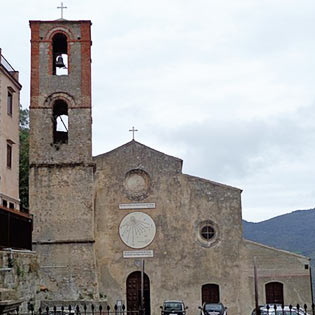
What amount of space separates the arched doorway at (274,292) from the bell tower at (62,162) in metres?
8.96

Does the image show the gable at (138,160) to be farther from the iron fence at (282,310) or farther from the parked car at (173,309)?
the iron fence at (282,310)

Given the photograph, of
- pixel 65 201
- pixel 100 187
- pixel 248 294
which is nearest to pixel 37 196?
pixel 65 201

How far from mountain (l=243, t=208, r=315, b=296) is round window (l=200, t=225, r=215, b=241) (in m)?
63.6

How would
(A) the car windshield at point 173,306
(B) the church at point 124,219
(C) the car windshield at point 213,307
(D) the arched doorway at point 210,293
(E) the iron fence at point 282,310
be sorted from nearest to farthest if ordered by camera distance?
(E) the iron fence at point 282,310
(A) the car windshield at point 173,306
(C) the car windshield at point 213,307
(B) the church at point 124,219
(D) the arched doorway at point 210,293

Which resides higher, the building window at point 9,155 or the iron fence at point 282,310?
the building window at point 9,155

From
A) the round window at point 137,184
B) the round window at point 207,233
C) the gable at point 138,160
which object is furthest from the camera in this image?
the gable at point 138,160

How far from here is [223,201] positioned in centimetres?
3303

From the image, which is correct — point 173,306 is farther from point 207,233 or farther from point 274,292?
point 274,292

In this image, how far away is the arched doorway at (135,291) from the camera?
3216 centimetres

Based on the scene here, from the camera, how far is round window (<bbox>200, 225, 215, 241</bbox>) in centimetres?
3284

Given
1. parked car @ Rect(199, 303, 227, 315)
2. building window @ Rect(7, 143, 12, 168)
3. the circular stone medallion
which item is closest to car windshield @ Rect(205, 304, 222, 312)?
parked car @ Rect(199, 303, 227, 315)

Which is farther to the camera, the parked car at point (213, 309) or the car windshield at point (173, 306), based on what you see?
the car windshield at point (173, 306)

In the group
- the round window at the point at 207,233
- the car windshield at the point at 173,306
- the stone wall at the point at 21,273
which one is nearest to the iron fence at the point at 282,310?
the car windshield at the point at 173,306

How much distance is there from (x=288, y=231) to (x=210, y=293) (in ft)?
280
